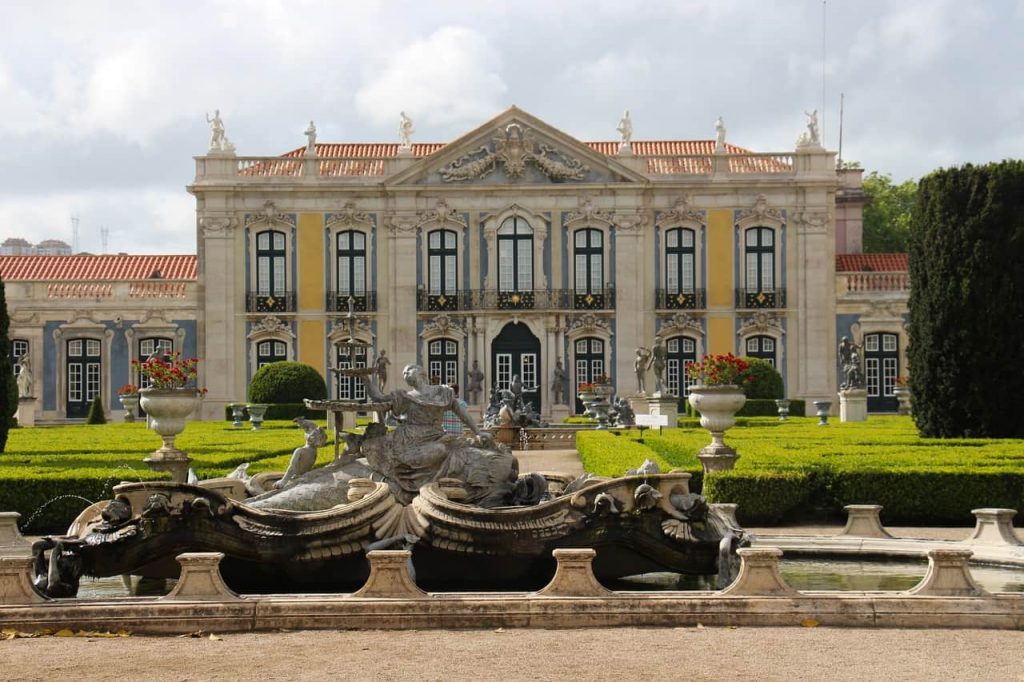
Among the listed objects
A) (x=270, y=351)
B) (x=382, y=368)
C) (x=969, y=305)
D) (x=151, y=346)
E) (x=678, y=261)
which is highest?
(x=678, y=261)

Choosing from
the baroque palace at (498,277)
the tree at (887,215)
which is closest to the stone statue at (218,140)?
the baroque palace at (498,277)

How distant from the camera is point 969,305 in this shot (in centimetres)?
2145

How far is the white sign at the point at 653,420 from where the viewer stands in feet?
77.9

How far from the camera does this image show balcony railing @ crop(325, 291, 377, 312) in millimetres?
39719

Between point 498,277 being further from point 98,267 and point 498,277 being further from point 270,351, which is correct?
point 98,267

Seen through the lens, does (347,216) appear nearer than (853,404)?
No

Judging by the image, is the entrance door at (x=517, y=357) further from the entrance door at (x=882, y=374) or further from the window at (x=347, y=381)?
the entrance door at (x=882, y=374)

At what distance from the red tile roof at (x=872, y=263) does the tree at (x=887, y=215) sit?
1116 cm

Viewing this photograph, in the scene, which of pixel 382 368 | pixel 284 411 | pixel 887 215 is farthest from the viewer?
pixel 887 215

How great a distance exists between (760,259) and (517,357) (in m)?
7.50

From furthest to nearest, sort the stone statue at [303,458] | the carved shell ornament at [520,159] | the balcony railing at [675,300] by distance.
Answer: the balcony railing at [675,300]
the carved shell ornament at [520,159]
the stone statue at [303,458]

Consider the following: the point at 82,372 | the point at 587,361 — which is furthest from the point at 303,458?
the point at 82,372

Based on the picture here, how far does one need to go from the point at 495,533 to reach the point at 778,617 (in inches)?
84.0

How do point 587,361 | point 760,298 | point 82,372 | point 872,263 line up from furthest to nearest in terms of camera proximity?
1. point 872,263
2. point 82,372
3. point 587,361
4. point 760,298
